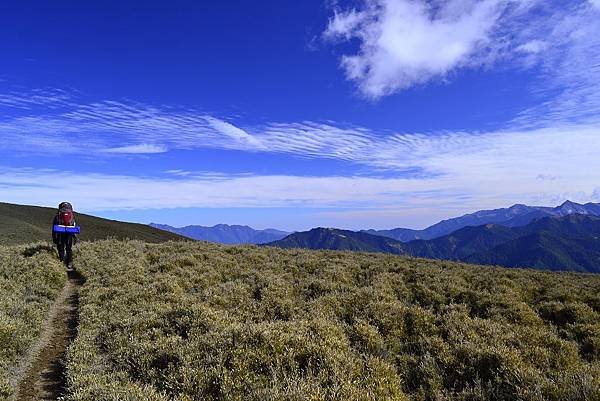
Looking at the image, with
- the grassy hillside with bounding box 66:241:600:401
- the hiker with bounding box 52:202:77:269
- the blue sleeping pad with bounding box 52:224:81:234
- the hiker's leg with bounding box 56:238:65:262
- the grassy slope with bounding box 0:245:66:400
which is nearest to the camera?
the grassy hillside with bounding box 66:241:600:401

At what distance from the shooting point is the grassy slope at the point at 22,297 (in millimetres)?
9391

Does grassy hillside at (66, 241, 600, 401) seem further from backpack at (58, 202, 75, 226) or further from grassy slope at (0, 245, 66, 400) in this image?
backpack at (58, 202, 75, 226)

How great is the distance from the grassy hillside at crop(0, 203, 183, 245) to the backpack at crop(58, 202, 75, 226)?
119ft

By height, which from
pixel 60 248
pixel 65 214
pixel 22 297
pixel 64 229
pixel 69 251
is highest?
pixel 65 214

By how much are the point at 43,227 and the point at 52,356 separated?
70663 mm

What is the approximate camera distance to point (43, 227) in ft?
226

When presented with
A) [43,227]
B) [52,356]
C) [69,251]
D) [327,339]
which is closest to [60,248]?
[69,251]

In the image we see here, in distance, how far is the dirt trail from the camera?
316 inches

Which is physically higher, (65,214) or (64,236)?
(65,214)

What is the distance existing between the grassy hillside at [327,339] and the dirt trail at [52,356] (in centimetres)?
42

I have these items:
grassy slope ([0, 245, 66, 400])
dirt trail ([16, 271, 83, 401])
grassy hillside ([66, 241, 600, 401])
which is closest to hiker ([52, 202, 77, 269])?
grassy slope ([0, 245, 66, 400])

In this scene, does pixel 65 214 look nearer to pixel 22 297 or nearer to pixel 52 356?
pixel 22 297

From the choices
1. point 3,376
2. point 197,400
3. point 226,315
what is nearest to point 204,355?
point 197,400

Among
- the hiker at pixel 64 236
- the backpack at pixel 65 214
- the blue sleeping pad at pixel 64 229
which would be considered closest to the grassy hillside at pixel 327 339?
the hiker at pixel 64 236
